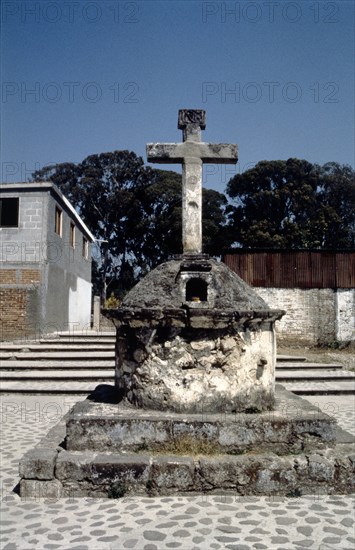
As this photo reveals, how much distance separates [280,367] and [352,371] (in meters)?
2.23

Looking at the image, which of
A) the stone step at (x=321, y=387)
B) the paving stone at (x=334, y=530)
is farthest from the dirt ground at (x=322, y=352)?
the paving stone at (x=334, y=530)

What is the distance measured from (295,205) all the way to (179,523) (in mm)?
33612

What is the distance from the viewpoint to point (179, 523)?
3.73 meters

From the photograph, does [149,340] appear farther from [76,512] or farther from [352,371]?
[352,371]

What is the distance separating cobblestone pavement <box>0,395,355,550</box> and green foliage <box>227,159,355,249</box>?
29672 millimetres

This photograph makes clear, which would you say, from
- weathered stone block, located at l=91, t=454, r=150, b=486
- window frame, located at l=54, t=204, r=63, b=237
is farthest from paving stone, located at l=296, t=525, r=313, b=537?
window frame, located at l=54, t=204, r=63, b=237

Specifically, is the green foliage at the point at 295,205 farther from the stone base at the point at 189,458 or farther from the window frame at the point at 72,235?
the stone base at the point at 189,458

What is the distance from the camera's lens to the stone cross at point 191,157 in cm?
572

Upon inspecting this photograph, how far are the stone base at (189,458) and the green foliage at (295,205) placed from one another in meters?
29.0

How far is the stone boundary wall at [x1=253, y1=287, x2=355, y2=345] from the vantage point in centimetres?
1995

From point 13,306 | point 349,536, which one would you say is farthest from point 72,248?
point 349,536

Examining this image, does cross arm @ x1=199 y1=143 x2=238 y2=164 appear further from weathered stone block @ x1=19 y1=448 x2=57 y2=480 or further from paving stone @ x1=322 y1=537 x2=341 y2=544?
paving stone @ x1=322 y1=537 x2=341 y2=544

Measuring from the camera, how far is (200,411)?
4.88 metres

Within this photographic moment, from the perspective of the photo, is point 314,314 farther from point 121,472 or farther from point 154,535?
point 154,535
